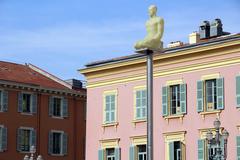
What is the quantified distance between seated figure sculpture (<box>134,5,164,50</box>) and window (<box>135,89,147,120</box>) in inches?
892

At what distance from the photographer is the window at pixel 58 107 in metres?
56.9

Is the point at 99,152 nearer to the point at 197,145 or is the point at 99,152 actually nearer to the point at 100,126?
the point at 100,126

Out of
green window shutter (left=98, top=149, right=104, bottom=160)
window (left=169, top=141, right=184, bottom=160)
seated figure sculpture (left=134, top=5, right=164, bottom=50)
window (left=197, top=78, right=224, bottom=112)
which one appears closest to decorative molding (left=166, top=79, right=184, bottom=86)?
window (left=197, top=78, right=224, bottom=112)

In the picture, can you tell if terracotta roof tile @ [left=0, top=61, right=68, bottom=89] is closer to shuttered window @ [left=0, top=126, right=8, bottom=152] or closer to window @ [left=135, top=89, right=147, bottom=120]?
shuttered window @ [left=0, top=126, right=8, bottom=152]

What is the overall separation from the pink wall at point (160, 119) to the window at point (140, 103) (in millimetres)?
418

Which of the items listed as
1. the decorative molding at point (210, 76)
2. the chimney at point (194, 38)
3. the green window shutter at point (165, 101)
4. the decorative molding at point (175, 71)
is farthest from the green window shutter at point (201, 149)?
the chimney at point (194, 38)

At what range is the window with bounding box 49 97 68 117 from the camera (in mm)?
56875

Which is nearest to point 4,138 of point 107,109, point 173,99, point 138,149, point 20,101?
point 20,101

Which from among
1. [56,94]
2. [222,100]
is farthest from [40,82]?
[222,100]

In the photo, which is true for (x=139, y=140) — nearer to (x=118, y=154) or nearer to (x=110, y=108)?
(x=118, y=154)

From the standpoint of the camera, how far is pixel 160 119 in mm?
41812

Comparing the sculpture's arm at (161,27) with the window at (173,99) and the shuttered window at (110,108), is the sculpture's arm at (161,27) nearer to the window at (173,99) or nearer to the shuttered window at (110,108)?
the window at (173,99)

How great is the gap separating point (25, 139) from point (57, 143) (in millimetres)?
2816

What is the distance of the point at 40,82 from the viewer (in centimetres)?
5775
